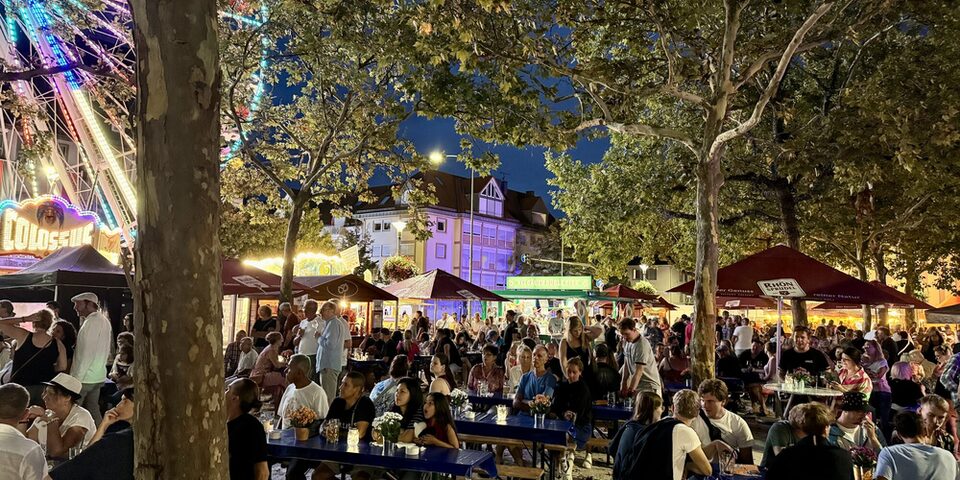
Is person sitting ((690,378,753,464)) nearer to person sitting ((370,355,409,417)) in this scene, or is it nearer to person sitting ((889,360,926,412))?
person sitting ((370,355,409,417))

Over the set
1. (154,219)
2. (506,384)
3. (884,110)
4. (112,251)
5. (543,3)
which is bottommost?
(506,384)

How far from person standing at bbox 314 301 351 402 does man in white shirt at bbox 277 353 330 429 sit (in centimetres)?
427

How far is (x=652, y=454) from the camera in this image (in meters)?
5.20

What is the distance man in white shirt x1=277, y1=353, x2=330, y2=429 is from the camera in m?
7.46

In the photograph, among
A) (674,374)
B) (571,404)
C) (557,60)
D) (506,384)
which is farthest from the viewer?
(674,374)

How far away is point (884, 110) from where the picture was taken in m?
13.2

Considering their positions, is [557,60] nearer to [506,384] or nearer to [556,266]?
[506,384]

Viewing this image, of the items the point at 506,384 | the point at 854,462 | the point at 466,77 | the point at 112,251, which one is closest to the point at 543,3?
the point at 466,77

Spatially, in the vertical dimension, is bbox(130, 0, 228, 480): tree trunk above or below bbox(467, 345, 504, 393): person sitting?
above

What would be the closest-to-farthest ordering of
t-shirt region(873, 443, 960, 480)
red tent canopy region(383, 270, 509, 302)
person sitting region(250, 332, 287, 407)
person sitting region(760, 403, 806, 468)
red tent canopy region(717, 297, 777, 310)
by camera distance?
t-shirt region(873, 443, 960, 480) → person sitting region(760, 403, 806, 468) → person sitting region(250, 332, 287, 407) → red tent canopy region(383, 270, 509, 302) → red tent canopy region(717, 297, 777, 310)

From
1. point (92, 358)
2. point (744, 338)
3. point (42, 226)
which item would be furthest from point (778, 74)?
point (42, 226)

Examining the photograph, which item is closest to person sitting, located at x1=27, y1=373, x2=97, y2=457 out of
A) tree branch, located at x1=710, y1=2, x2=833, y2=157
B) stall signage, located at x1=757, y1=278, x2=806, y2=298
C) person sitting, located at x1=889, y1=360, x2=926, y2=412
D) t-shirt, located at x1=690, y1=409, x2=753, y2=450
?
t-shirt, located at x1=690, y1=409, x2=753, y2=450

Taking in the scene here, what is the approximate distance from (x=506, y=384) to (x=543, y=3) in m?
6.41

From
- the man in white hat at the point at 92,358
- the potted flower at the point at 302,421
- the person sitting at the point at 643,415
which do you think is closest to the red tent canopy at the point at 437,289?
the man in white hat at the point at 92,358
